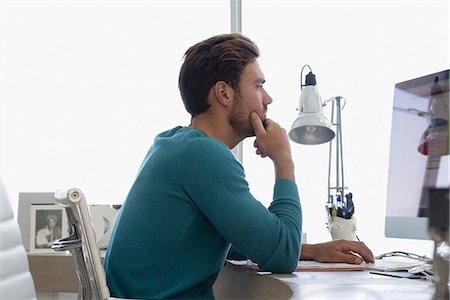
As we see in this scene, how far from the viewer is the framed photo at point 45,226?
2777mm

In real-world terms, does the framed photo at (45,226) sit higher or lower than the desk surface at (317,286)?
lower

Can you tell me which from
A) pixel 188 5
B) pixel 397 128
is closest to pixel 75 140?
pixel 188 5

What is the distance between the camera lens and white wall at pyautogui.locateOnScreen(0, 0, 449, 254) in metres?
3.18

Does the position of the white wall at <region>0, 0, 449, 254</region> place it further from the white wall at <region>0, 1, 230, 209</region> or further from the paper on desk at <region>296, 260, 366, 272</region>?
the paper on desk at <region>296, 260, 366, 272</region>

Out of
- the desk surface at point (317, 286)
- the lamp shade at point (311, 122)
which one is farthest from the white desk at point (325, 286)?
the lamp shade at point (311, 122)

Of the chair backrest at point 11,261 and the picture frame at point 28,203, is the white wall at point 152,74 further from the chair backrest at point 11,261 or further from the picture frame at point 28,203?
the chair backrest at point 11,261

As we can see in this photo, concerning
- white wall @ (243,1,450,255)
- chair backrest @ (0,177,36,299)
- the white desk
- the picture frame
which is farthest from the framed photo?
the white desk

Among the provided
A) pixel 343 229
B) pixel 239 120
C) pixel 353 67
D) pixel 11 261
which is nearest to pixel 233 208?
pixel 239 120

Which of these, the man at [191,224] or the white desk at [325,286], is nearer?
the white desk at [325,286]

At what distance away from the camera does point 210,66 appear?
168cm

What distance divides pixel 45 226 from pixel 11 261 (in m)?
1.27

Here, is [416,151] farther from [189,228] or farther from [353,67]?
[353,67]

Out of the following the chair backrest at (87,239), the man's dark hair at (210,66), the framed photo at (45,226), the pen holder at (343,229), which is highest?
the man's dark hair at (210,66)

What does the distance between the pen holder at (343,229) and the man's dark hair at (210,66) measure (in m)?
0.67
